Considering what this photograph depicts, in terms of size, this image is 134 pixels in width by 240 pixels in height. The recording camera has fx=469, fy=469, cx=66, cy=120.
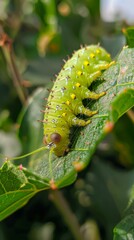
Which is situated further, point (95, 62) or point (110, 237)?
point (110, 237)

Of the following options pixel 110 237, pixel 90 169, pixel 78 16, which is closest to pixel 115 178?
pixel 90 169

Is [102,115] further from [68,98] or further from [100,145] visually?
A: [100,145]

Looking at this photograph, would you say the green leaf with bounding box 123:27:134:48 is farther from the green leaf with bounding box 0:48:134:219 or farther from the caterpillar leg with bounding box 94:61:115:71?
the caterpillar leg with bounding box 94:61:115:71

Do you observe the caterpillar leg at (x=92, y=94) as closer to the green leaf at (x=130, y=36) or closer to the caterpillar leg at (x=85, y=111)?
the caterpillar leg at (x=85, y=111)

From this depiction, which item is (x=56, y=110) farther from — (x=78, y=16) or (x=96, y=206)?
(x=78, y=16)

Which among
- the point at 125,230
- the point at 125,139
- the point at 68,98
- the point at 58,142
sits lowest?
the point at 125,230

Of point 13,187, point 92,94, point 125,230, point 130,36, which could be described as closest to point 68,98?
point 92,94
